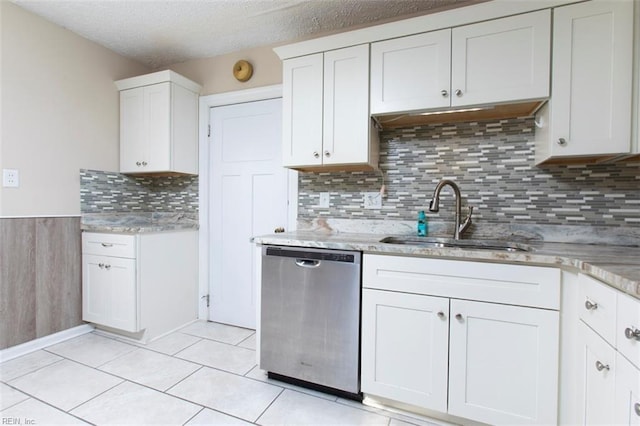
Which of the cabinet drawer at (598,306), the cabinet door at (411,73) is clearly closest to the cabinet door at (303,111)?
the cabinet door at (411,73)

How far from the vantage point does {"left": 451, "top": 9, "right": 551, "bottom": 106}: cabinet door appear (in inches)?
58.3

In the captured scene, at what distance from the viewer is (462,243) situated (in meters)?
1.78

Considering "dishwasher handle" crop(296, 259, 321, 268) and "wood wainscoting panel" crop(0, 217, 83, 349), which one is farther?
"wood wainscoting panel" crop(0, 217, 83, 349)

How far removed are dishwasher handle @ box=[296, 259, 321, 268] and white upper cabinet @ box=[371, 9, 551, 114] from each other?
97 centimetres

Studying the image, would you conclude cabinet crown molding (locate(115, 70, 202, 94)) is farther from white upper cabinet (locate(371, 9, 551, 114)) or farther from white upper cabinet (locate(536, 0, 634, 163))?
white upper cabinet (locate(536, 0, 634, 163))

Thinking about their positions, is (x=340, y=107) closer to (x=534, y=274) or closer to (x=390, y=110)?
(x=390, y=110)

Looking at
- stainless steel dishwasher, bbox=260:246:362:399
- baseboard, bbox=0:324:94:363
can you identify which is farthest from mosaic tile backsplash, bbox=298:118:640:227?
baseboard, bbox=0:324:94:363

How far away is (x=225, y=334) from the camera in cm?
249

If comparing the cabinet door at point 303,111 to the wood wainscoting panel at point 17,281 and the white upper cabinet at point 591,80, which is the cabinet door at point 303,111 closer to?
the white upper cabinet at point 591,80

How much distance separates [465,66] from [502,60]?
0.57 feet

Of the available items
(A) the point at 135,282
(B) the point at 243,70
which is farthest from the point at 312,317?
(B) the point at 243,70

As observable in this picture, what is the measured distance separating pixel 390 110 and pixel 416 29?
18.0 inches

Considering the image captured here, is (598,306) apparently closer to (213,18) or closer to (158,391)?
(158,391)

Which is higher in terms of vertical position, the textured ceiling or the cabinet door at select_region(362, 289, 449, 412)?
the textured ceiling
